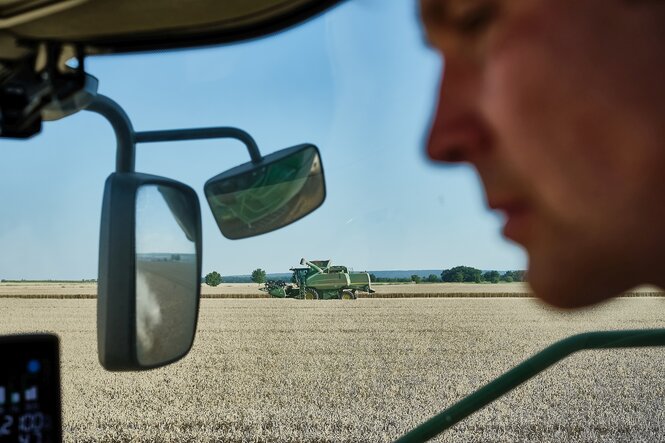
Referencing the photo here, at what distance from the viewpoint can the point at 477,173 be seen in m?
0.36

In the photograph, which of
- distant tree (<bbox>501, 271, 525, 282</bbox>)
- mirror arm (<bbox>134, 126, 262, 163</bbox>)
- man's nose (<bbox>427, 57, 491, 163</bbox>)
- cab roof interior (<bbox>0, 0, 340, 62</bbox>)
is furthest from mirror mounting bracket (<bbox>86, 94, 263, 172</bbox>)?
man's nose (<bbox>427, 57, 491, 163</bbox>)

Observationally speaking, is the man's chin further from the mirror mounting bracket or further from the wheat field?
the wheat field

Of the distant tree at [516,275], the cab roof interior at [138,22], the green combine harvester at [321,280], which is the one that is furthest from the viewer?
the green combine harvester at [321,280]

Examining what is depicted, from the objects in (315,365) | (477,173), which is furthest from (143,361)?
(315,365)

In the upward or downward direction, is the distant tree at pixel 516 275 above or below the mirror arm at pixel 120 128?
below

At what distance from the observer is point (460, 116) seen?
0.33m

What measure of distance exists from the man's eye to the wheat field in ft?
18.3

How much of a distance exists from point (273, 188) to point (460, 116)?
673 mm

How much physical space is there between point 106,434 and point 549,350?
10.5m

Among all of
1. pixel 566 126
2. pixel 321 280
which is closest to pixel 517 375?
pixel 566 126

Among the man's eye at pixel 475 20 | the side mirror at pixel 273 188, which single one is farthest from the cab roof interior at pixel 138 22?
the man's eye at pixel 475 20

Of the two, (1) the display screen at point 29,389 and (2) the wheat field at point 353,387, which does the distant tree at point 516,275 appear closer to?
(1) the display screen at point 29,389

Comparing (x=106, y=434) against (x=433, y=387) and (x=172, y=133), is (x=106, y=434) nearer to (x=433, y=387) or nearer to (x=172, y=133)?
(x=433, y=387)

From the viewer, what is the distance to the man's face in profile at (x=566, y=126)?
0.90ft
